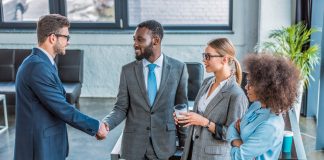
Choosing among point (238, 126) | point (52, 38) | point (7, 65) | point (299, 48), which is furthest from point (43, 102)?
point (7, 65)

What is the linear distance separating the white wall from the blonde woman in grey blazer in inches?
157

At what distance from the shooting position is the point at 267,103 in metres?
2.25

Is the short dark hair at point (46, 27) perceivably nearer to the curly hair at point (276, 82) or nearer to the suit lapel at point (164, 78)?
the suit lapel at point (164, 78)

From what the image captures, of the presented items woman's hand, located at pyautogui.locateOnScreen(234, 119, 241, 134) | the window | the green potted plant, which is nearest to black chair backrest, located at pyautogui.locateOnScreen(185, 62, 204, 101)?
the green potted plant

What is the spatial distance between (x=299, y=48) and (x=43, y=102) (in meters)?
3.50

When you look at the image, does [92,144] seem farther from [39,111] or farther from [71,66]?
[39,111]

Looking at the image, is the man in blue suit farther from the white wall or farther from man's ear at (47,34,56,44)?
the white wall

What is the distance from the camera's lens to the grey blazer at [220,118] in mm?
2574

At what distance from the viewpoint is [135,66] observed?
2.90 metres

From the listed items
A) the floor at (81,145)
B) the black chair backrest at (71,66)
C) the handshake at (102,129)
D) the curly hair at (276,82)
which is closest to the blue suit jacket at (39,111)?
the handshake at (102,129)

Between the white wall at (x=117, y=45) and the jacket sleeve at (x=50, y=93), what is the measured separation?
154 inches

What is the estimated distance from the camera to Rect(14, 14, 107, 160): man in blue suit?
111 inches

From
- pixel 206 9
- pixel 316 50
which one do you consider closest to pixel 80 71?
pixel 206 9

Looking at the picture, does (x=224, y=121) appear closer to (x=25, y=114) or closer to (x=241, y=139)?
(x=241, y=139)
